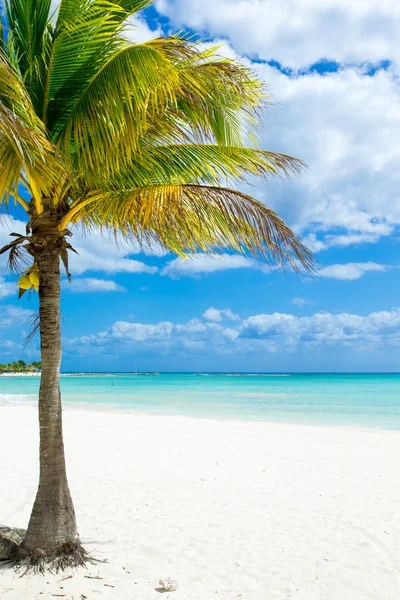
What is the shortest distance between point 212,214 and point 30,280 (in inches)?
66.0

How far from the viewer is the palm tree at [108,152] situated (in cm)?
356

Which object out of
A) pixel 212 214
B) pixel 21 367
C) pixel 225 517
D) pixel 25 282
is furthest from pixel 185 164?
pixel 21 367

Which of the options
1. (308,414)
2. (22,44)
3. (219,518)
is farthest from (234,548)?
(308,414)


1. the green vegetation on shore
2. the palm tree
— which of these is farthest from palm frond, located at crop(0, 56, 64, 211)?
the green vegetation on shore

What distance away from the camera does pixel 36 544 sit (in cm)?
A: 417

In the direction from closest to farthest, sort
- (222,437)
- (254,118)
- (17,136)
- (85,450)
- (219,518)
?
(17,136)
(254,118)
(219,518)
(85,450)
(222,437)

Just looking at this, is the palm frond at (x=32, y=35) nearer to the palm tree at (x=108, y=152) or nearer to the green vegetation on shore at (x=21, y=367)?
the palm tree at (x=108, y=152)

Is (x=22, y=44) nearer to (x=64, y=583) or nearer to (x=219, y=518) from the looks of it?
(x=64, y=583)

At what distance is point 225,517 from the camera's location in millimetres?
5898

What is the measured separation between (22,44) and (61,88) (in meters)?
0.47

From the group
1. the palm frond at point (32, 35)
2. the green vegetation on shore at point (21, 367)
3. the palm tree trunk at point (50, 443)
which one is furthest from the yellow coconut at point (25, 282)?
the green vegetation on shore at point (21, 367)

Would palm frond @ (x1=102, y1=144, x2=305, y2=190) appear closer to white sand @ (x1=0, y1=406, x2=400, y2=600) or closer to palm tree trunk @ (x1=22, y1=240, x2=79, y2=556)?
palm tree trunk @ (x1=22, y1=240, x2=79, y2=556)

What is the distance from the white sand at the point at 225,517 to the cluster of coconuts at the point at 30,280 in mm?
2325

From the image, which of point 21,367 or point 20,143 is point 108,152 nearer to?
point 20,143
